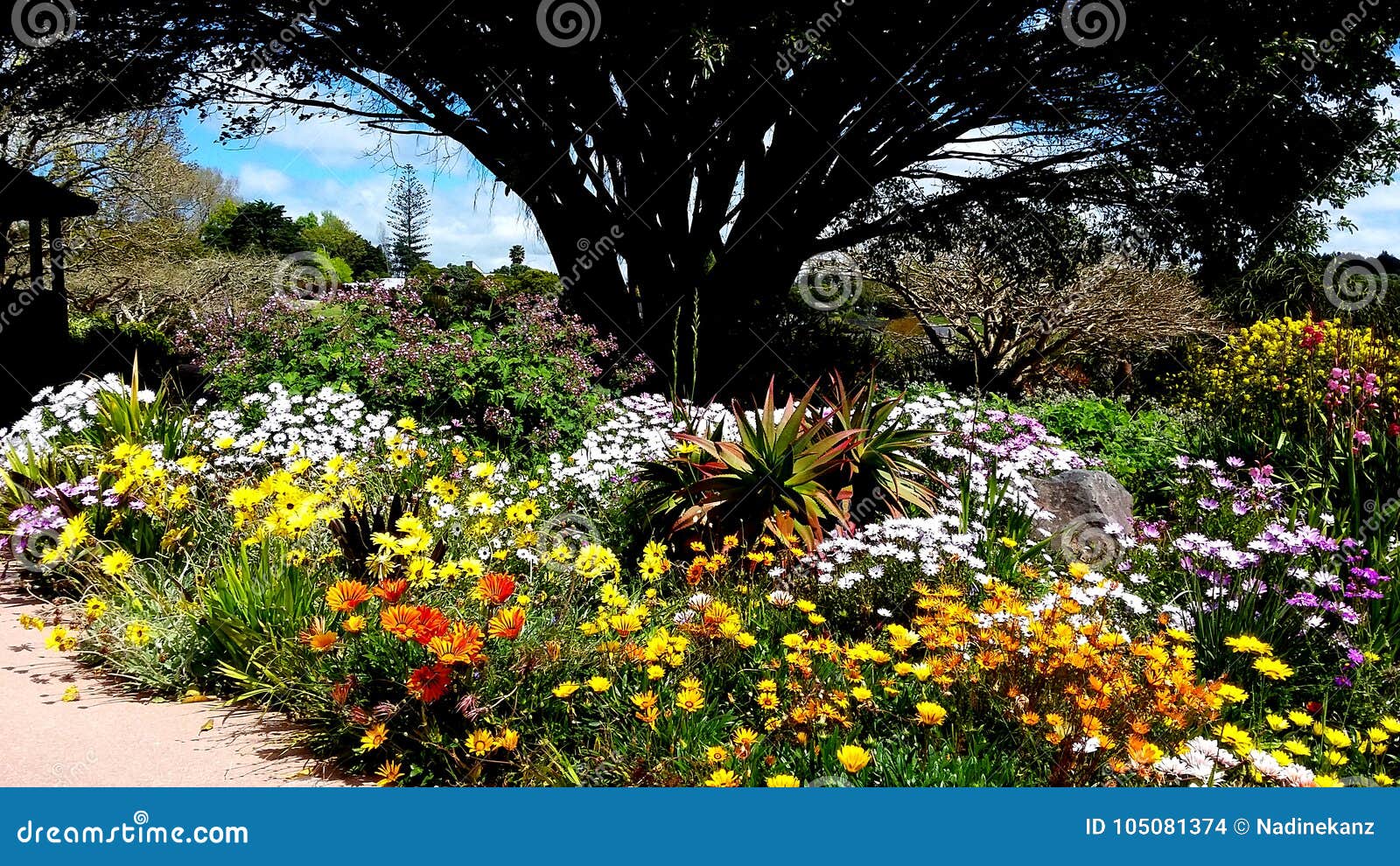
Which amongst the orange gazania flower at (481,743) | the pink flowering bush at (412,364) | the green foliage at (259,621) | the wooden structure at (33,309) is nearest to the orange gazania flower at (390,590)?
the orange gazania flower at (481,743)

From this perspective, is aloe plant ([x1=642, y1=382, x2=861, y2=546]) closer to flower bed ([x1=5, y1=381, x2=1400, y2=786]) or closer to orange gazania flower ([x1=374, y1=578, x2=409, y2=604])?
flower bed ([x1=5, y1=381, x2=1400, y2=786])

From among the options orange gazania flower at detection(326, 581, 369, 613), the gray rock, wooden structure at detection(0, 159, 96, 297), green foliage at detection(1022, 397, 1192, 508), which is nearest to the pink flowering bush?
the gray rock

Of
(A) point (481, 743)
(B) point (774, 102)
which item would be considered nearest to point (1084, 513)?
(A) point (481, 743)

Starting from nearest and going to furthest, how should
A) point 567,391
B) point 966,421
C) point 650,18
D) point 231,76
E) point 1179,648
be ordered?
point 1179,648, point 966,421, point 567,391, point 650,18, point 231,76

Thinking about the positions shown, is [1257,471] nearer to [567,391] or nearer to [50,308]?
Result: [567,391]

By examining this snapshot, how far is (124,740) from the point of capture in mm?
3189

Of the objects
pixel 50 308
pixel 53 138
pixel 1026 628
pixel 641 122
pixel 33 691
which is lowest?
pixel 33 691

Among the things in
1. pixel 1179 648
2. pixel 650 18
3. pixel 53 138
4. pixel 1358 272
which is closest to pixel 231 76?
pixel 650 18

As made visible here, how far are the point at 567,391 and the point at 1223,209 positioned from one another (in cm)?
833

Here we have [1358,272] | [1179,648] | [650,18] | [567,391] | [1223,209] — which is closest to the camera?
[1179,648]

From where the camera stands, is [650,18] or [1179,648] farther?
[650,18]

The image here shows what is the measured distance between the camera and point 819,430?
206 inches

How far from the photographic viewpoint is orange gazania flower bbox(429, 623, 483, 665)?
2.70m

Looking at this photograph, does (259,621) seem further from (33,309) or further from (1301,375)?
(33,309)
